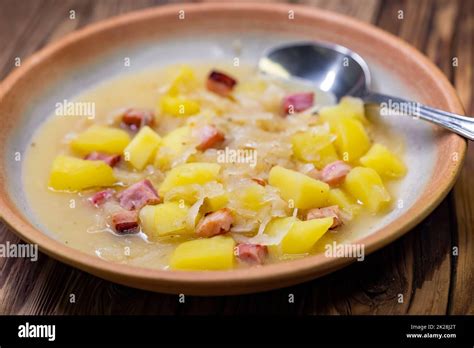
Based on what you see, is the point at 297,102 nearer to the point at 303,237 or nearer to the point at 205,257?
the point at 303,237

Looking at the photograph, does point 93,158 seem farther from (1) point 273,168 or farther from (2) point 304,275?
(2) point 304,275

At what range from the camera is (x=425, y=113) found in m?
2.71

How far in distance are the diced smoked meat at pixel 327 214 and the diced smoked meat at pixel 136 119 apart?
932 millimetres

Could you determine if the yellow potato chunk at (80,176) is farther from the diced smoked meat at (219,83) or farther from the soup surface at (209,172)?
the diced smoked meat at (219,83)

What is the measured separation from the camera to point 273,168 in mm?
2564

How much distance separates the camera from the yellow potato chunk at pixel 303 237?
90.7 inches

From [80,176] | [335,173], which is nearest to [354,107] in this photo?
[335,173]

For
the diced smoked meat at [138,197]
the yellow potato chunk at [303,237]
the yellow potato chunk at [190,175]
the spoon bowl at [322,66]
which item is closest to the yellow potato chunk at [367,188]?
the yellow potato chunk at [303,237]

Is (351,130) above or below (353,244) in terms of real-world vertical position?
above

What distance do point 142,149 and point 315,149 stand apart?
707 millimetres

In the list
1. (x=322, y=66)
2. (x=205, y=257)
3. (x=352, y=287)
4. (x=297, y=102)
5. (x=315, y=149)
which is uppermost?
(x=322, y=66)

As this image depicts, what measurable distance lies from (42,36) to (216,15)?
1.03 m

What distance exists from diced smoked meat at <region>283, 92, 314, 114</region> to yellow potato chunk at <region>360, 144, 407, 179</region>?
1.57ft

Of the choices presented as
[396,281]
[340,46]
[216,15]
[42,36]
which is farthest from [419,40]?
[42,36]
